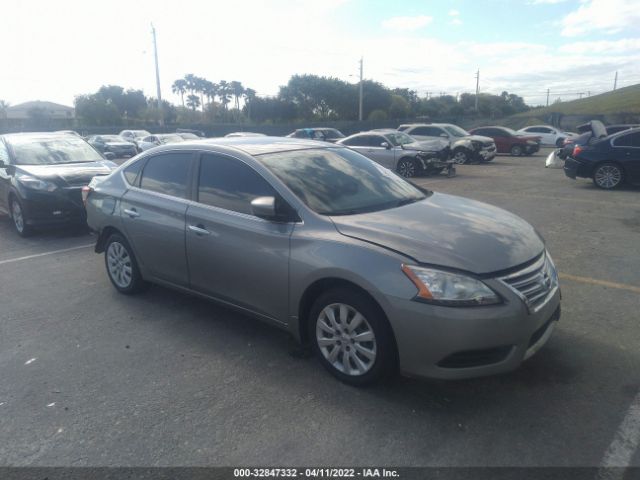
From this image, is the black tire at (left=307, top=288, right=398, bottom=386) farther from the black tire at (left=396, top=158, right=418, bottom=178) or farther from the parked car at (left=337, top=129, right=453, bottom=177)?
the black tire at (left=396, top=158, right=418, bottom=178)

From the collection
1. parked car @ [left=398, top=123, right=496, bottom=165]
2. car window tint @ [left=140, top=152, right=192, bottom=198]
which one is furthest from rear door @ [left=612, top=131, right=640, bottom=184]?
car window tint @ [left=140, top=152, right=192, bottom=198]

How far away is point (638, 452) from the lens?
274cm

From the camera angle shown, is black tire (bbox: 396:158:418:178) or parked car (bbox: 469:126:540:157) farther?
parked car (bbox: 469:126:540:157)

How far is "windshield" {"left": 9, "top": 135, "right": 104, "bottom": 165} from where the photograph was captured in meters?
8.91

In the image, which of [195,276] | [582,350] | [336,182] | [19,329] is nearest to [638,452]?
[582,350]

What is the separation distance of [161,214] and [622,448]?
3944 millimetres

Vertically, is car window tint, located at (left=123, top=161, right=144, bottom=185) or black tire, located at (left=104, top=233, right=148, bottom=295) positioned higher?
car window tint, located at (left=123, top=161, right=144, bottom=185)

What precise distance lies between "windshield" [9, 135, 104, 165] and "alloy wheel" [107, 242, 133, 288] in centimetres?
453

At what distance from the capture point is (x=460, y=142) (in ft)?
66.8

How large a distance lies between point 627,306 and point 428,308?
2840 mm

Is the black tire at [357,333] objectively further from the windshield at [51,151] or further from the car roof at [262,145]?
the windshield at [51,151]

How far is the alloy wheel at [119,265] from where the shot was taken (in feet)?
17.2

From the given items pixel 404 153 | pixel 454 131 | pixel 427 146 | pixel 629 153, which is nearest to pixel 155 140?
pixel 454 131

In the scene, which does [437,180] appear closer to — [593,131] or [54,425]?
[593,131]
